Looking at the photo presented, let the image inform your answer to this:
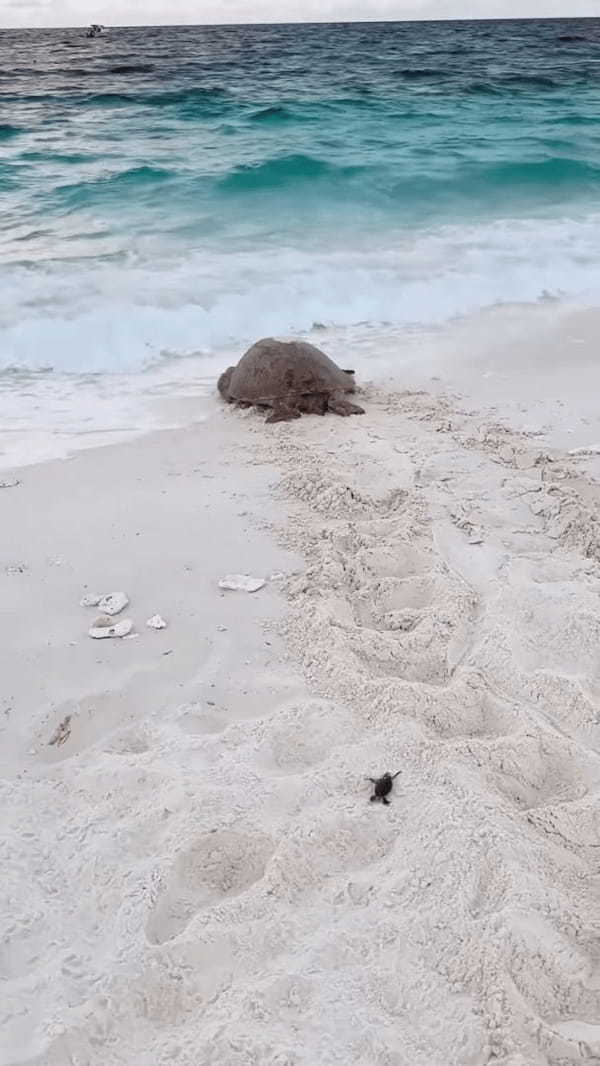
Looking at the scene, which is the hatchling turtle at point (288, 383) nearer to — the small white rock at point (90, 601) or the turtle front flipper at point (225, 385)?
the turtle front flipper at point (225, 385)

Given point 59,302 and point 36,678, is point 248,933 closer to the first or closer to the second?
point 36,678

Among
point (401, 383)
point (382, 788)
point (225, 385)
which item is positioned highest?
point (382, 788)

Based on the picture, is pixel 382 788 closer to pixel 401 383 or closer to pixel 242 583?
pixel 242 583

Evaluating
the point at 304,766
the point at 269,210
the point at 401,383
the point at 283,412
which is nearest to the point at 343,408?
the point at 283,412

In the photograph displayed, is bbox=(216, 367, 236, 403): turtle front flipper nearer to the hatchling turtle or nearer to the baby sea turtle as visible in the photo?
the hatchling turtle

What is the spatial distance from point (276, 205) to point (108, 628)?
9242 mm

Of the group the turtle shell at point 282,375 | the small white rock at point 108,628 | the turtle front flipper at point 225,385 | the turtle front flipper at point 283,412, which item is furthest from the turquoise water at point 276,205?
the small white rock at point 108,628

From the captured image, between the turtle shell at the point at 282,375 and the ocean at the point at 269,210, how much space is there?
0.76 metres

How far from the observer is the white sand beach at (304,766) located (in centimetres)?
176

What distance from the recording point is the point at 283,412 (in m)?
5.09

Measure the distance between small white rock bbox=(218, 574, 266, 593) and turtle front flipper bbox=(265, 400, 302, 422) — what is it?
1886mm

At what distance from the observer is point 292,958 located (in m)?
1.85

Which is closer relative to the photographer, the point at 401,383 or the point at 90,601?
the point at 90,601

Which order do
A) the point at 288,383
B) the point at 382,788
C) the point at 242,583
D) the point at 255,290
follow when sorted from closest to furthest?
the point at 382,788 → the point at 242,583 → the point at 288,383 → the point at 255,290
